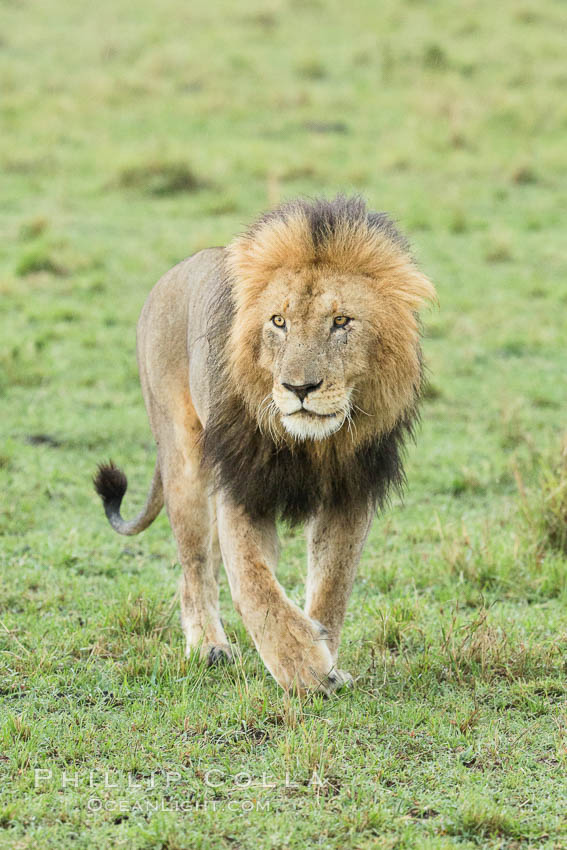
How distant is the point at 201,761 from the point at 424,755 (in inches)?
25.0

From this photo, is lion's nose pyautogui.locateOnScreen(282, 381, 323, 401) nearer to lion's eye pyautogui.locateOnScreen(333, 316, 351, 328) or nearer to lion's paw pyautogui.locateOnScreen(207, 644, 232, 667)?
lion's eye pyautogui.locateOnScreen(333, 316, 351, 328)

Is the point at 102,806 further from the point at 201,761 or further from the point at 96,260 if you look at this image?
the point at 96,260

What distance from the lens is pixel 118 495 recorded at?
15.9 ft

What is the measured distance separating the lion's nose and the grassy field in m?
0.91

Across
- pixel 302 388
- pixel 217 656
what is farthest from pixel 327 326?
pixel 217 656

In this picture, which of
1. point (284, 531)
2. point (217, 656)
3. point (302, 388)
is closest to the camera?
point (302, 388)

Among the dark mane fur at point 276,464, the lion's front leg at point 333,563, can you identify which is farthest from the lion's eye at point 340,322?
the lion's front leg at point 333,563

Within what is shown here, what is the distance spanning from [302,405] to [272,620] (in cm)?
69

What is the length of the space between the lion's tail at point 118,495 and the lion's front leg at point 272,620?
0.97m

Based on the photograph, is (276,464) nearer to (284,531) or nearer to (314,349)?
(314,349)

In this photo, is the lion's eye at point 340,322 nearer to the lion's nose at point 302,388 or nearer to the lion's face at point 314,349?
the lion's face at point 314,349

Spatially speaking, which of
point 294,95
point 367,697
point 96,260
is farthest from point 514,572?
point 294,95

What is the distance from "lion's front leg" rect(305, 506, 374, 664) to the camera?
392cm

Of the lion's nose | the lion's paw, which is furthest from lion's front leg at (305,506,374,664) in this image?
the lion's nose
